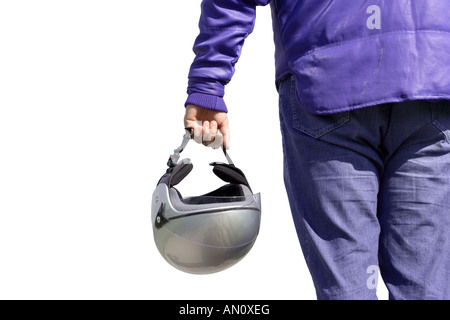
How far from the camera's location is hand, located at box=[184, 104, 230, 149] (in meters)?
1.94

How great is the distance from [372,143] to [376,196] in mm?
141

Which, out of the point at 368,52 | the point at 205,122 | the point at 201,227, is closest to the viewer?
the point at 368,52

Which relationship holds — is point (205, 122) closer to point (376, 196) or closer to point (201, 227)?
point (201, 227)

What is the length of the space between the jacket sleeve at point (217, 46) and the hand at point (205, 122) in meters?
0.03

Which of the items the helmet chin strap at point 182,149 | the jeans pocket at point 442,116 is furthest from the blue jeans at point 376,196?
the helmet chin strap at point 182,149

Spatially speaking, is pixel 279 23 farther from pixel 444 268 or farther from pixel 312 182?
pixel 444 268

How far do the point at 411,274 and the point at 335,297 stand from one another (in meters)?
0.21

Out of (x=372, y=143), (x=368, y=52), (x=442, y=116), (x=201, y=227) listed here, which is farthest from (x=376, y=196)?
(x=201, y=227)

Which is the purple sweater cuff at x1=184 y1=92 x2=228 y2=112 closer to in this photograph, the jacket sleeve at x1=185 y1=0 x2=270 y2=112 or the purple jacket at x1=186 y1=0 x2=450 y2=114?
the jacket sleeve at x1=185 y1=0 x2=270 y2=112

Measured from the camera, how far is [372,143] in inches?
65.9

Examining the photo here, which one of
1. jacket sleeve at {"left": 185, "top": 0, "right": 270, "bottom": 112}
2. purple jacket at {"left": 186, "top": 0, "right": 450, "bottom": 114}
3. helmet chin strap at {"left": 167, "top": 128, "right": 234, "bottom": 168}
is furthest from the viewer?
helmet chin strap at {"left": 167, "top": 128, "right": 234, "bottom": 168}

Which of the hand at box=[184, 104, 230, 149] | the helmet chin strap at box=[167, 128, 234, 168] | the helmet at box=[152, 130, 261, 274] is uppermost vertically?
the hand at box=[184, 104, 230, 149]

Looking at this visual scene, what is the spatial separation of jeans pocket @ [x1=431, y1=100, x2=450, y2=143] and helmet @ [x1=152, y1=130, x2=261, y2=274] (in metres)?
0.58

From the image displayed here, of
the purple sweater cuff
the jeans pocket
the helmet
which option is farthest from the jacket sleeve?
the jeans pocket
